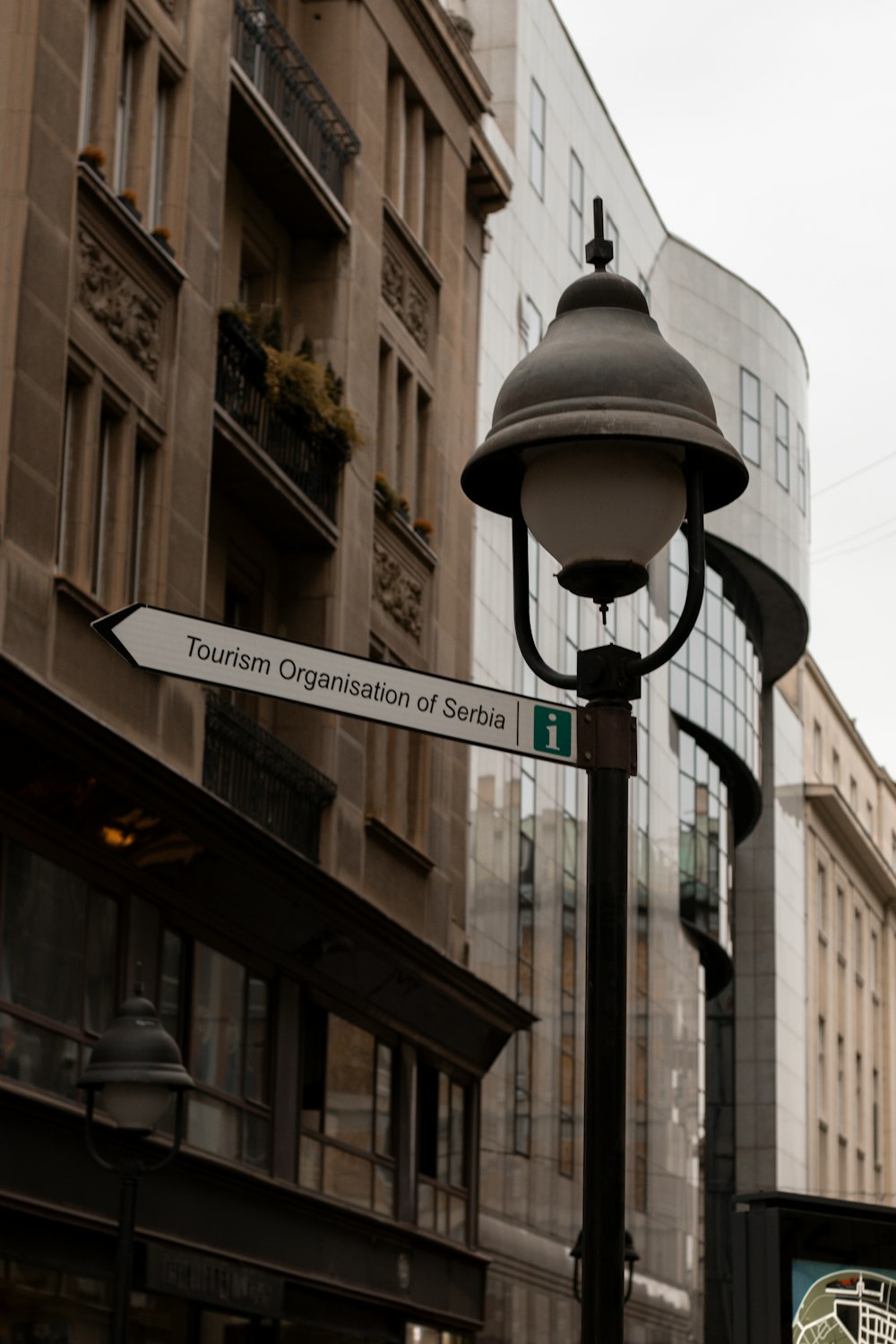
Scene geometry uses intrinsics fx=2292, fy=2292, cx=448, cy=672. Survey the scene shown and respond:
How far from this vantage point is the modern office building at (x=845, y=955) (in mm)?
72750

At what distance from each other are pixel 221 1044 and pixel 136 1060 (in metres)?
8.51

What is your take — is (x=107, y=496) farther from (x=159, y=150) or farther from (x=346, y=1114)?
(x=346, y=1114)

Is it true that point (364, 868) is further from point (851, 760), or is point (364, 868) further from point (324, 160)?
point (851, 760)

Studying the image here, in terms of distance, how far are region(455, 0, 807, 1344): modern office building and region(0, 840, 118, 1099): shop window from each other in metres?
6.63

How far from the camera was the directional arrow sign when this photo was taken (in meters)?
5.97

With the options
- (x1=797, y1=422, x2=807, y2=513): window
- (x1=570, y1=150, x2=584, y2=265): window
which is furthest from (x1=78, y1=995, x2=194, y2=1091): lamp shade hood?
(x1=797, y1=422, x2=807, y2=513): window

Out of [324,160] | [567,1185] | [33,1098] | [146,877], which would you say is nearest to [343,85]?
[324,160]

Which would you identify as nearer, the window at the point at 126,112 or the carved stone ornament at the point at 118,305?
the carved stone ornament at the point at 118,305

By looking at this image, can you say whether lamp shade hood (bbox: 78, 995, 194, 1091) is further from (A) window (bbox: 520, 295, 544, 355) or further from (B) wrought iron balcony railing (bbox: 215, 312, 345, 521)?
(A) window (bbox: 520, 295, 544, 355)

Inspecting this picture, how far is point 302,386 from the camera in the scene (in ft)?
84.3

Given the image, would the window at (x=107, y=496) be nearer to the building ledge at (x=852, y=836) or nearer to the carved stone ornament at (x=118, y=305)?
the carved stone ornament at (x=118, y=305)

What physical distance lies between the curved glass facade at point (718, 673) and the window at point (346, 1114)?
26.9 m

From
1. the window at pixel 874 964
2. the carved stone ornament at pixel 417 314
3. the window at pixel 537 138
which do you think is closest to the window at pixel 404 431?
the carved stone ornament at pixel 417 314

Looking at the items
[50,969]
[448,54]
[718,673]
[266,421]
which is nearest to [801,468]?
[718,673]
